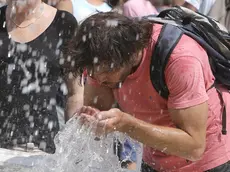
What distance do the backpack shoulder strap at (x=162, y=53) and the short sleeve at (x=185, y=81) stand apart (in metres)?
0.03

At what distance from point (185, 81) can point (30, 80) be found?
98cm

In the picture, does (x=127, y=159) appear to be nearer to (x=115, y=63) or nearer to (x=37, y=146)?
(x=37, y=146)

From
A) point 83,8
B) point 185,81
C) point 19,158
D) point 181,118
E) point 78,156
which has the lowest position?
point 19,158

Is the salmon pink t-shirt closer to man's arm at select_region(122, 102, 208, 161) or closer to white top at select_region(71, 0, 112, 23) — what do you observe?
man's arm at select_region(122, 102, 208, 161)

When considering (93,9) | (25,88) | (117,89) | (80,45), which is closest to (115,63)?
(80,45)

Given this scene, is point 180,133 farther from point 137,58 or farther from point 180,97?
point 137,58

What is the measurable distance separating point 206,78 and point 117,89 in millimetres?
362

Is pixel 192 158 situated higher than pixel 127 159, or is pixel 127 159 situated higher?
pixel 192 158

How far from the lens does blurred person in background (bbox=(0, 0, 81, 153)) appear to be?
266 centimetres

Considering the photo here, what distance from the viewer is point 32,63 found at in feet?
8.90

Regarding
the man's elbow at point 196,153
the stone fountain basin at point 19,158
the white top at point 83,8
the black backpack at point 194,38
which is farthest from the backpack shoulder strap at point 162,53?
the white top at point 83,8

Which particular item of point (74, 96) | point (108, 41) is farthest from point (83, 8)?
point (108, 41)

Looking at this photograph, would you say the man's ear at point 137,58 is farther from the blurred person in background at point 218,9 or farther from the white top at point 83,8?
the blurred person in background at point 218,9

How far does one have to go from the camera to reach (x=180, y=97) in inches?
76.7
